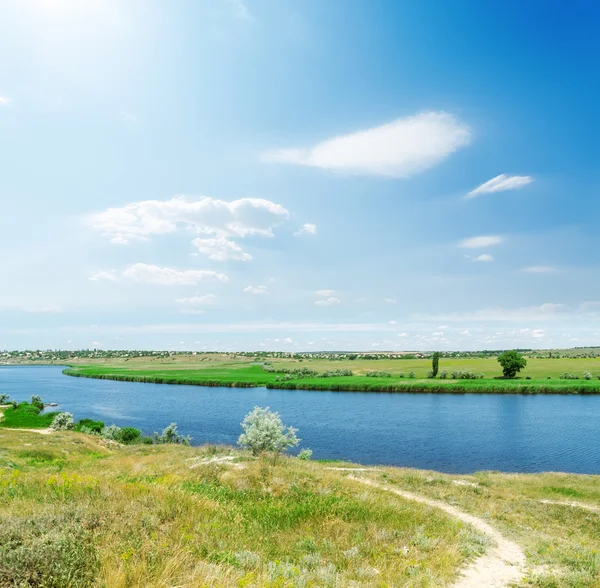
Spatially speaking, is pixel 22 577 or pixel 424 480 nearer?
pixel 22 577

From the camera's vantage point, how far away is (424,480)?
23.1m

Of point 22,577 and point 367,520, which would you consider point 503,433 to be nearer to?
point 367,520

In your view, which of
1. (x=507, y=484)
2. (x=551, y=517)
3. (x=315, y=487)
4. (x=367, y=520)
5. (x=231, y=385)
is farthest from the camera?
(x=231, y=385)

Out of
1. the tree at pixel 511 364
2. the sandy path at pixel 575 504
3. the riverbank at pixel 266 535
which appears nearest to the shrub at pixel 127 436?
the riverbank at pixel 266 535

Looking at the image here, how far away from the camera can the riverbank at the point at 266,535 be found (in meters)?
6.15

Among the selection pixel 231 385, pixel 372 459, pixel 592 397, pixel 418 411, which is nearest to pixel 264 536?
pixel 372 459

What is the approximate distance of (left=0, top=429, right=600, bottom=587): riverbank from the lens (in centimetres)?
615

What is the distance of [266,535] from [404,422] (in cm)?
6221

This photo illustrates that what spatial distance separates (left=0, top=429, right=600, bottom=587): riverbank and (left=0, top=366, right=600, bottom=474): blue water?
29.8 m

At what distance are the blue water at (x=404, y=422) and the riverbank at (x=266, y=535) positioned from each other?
29.8m

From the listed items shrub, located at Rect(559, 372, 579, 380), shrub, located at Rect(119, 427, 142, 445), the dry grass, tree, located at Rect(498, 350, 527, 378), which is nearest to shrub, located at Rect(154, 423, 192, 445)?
shrub, located at Rect(119, 427, 142, 445)

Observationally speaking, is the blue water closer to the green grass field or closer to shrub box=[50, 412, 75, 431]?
shrub box=[50, 412, 75, 431]

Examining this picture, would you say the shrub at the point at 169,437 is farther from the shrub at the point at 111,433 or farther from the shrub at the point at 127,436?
the shrub at the point at 111,433

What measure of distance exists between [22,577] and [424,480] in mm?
22252
